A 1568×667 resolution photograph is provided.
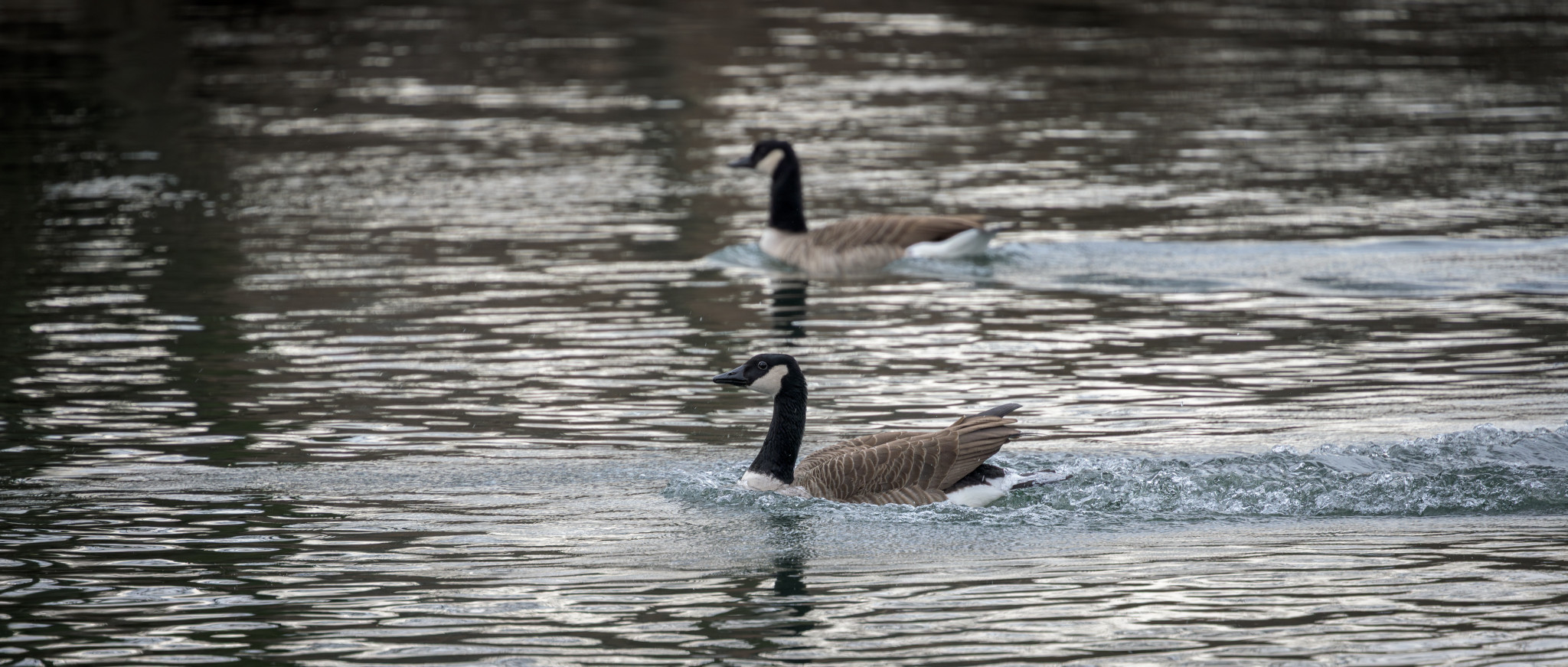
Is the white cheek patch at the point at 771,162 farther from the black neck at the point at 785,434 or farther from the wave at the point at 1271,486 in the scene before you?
the black neck at the point at 785,434

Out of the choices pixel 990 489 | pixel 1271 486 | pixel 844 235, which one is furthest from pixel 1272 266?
pixel 990 489

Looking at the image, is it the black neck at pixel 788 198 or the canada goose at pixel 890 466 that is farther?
the black neck at pixel 788 198

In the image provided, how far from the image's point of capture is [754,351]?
1620cm

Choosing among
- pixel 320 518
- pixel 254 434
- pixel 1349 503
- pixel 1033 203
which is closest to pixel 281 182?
pixel 1033 203

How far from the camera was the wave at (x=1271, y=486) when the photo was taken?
11.1 metres

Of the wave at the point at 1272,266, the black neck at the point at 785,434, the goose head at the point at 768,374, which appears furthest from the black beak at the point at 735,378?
the wave at the point at 1272,266

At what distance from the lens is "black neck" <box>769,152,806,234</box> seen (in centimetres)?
2144

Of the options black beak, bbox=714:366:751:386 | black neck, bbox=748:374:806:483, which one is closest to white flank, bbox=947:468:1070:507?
black neck, bbox=748:374:806:483

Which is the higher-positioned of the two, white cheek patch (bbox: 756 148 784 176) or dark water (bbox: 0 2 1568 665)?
white cheek patch (bbox: 756 148 784 176)

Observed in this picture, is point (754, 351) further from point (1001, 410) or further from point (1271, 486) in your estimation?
point (1271, 486)

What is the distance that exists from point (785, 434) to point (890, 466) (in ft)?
2.26

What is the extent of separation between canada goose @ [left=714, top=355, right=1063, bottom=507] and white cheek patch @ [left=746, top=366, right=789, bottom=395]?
2 centimetres

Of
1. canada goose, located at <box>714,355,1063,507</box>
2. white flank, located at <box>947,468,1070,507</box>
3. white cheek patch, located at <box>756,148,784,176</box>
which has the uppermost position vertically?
white cheek patch, located at <box>756,148,784,176</box>

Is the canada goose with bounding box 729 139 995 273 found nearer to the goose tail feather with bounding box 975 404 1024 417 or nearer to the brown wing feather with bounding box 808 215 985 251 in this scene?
the brown wing feather with bounding box 808 215 985 251
